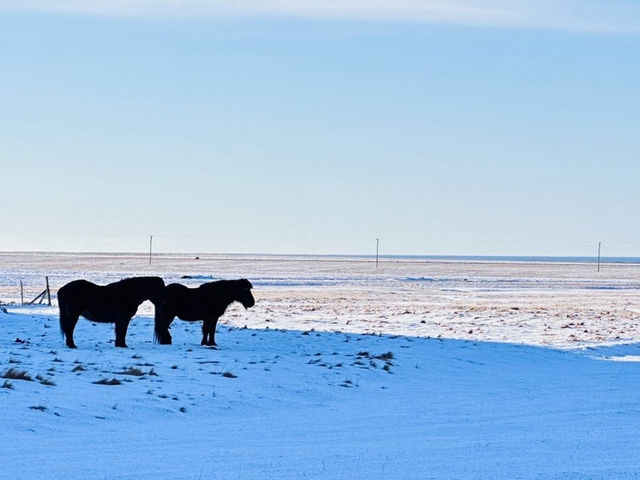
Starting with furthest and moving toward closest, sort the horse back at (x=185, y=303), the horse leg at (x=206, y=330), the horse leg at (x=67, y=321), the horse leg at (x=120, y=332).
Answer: the horse back at (x=185, y=303) < the horse leg at (x=206, y=330) < the horse leg at (x=120, y=332) < the horse leg at (x=67, y=321)

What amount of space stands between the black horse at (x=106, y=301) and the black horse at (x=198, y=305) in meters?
0.37

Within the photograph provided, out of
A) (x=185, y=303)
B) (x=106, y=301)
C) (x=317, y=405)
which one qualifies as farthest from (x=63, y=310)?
(x=317, y=405)

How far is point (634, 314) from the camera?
35.2 meters

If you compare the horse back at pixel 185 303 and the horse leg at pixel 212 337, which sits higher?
the horse back at pixel 185 303

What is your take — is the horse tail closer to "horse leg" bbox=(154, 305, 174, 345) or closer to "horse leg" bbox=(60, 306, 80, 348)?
"horse leg" bbox=(60, 306, 80, 348)

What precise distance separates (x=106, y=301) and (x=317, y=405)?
8.52 metres

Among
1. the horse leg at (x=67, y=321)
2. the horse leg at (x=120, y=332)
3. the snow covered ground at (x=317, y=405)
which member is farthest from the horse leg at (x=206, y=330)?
the horse leg at (x=67, y=321)

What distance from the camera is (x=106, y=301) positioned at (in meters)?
21.4

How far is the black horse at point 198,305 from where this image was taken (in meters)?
22.1

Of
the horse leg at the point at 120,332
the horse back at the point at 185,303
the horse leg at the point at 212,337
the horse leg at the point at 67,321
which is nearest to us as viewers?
the horse leg at the point at 67,321

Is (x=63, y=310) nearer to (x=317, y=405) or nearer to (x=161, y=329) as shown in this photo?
(x=161, y=329)

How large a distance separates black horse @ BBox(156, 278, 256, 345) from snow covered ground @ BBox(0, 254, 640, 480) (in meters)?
0.56

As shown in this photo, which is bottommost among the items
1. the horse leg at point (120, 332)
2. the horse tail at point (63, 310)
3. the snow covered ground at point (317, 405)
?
the snow covered ground at point (317, 405)

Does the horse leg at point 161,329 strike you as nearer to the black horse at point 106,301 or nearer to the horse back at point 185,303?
the black horse at point 106,301
